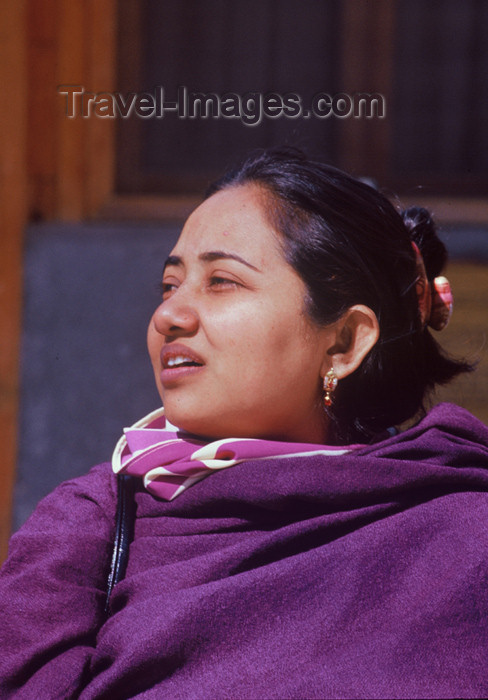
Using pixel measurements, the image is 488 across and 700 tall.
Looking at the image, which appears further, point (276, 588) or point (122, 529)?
point (122, 529)

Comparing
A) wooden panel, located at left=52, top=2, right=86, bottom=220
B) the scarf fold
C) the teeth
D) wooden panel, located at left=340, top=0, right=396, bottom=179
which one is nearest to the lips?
the teeth

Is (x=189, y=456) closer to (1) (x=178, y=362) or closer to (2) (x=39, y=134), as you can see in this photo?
(1) (x=178, y=362)

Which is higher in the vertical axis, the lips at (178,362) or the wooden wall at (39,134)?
the wooden wall at (39,134)

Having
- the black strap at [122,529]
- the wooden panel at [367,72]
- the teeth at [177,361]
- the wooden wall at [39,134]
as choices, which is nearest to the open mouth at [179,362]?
the teeth at [177,361]

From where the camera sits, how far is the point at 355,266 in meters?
1.78

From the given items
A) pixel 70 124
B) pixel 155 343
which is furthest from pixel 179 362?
pixel 70 124

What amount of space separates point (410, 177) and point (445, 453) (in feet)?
6.44

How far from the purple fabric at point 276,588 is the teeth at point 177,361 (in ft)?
0.78

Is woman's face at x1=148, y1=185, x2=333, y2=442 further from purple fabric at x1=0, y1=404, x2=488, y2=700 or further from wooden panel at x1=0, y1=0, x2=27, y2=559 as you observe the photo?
wooden panel at x1=0, y1=0, x2=27, y2=559

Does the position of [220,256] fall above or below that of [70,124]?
below

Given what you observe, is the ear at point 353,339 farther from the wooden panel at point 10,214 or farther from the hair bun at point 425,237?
the wooden panel at point 10,214

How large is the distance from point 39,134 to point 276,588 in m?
2.19

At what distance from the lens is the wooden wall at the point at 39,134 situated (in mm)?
2984

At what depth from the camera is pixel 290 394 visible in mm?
1693
